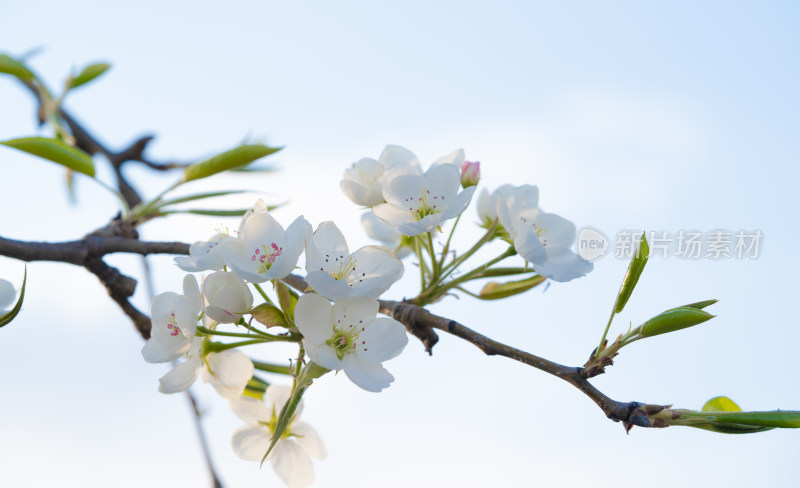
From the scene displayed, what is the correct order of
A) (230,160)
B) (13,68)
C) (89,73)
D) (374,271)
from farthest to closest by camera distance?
(89,73) < (13,68) < (230,160) < (374,271)

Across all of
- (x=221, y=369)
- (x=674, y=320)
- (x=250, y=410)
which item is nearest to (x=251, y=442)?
(x=250, y=410)

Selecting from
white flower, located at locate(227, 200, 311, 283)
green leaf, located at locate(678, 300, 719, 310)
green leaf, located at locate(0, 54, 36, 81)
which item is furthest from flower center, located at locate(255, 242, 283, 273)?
green leaf, located at locate(0, 54, 36, 81)

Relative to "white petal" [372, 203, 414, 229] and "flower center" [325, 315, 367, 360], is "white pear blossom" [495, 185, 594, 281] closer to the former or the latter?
"white petal" [372, 203, 414, 229]

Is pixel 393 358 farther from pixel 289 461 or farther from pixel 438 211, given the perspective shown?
pixel 289 461

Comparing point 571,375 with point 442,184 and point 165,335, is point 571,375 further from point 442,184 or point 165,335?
point 165,335

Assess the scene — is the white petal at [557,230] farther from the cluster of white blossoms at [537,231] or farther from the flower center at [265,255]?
the flower center at [265,255]

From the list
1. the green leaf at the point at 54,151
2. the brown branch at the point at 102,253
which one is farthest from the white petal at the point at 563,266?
the green leaf at the point at 54,151

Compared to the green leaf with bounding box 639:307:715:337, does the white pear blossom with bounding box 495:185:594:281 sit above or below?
above
